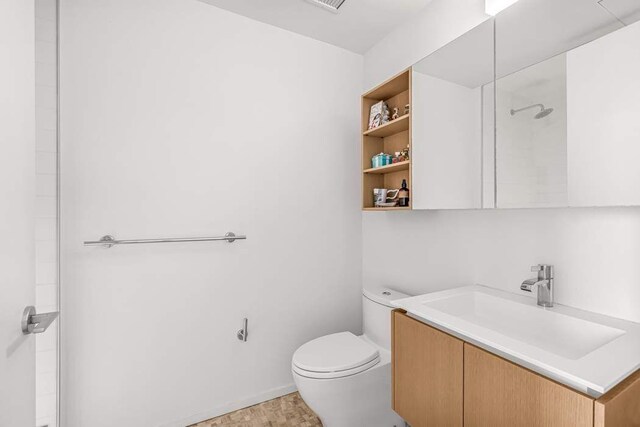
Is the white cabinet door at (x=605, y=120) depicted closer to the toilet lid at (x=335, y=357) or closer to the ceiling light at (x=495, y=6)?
the ceiling light at (x=495, y=6)

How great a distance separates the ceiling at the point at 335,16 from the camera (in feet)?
5.51

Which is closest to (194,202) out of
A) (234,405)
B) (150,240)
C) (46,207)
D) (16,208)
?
(150,240)

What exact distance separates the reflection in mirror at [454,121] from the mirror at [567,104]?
0.06 meters

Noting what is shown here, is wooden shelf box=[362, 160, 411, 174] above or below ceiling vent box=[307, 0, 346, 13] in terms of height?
below

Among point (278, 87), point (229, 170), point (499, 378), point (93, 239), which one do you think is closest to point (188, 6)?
point (278, 87)

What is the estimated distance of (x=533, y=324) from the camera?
3.71ft

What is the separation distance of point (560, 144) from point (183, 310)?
73.3 inches

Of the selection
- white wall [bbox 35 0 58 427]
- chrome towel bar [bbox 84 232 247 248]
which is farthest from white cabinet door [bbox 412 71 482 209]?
white wall [bbox 35 0 58 427]

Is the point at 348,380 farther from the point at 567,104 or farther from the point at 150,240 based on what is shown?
the point at 567,104

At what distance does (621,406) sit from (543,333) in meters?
0.43

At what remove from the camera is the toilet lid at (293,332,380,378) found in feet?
4.70

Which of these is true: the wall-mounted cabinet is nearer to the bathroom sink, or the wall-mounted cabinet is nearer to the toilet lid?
the bathroom sink

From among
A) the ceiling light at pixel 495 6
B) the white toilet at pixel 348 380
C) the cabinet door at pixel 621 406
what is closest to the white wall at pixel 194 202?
the white toilet at pixel 348 380

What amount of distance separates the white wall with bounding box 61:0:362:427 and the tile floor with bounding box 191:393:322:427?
6 centimetres
